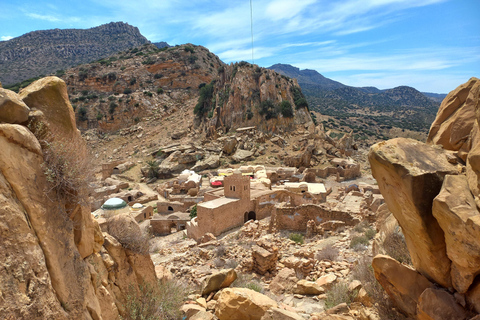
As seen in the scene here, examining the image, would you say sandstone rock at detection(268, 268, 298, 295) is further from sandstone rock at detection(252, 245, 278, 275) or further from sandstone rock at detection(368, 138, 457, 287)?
sandstone rock at detection(368, 138, 457, 287)

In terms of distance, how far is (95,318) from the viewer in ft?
12.6

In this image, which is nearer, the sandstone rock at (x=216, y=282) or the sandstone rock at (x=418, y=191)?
the sandstone rock at (x=418, y=191)

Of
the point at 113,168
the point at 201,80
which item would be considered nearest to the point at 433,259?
the point at 113,168

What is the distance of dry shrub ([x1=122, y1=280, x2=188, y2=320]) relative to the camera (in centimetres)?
492

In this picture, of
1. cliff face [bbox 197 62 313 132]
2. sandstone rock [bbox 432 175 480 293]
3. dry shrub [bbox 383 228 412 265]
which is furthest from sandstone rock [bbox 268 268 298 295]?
cliff face [bbox 197 62 313 132]

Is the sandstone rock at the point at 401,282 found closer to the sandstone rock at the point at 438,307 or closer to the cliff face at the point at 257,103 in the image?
the sandstone rock at the point at 438,307

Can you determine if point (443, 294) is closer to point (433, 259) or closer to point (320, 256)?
point (433, 259)

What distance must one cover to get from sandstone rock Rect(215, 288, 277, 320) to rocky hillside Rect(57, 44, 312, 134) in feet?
123

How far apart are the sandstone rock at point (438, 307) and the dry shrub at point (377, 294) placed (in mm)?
576

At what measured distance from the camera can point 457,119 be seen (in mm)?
4574

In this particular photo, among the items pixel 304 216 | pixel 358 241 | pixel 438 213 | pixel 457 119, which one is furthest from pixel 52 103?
pixel 304 216

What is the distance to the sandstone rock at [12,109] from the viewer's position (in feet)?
10.5

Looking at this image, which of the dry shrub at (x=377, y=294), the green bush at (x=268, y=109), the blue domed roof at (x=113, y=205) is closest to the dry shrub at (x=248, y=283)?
the dry shrub at (x=377, y=294)

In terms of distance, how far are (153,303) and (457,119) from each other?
20.8 ft
